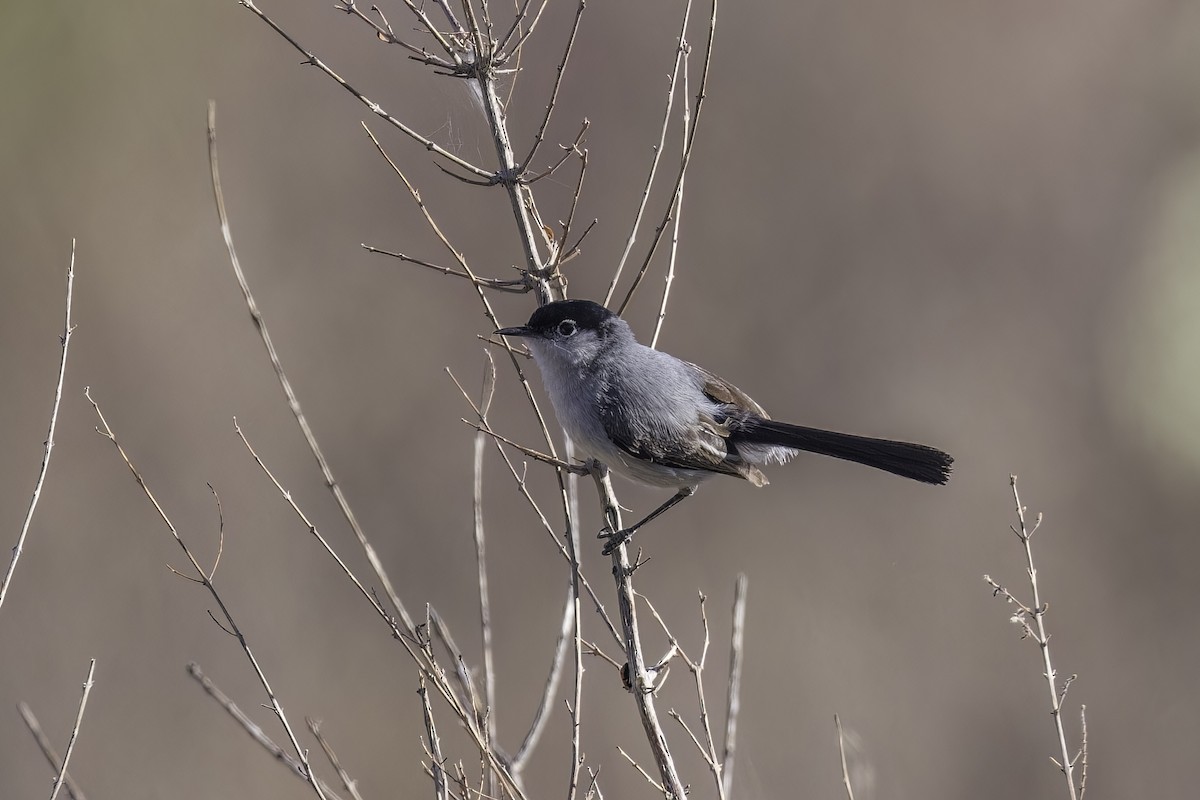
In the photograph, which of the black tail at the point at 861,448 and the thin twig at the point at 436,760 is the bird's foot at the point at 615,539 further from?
the thin twig at the point at 436,760

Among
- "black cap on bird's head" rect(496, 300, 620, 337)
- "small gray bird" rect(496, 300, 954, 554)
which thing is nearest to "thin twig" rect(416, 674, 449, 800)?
"small gray bird" rect(496, 300, 954, 554)

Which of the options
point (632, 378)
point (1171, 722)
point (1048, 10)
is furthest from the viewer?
point (1048, 10)

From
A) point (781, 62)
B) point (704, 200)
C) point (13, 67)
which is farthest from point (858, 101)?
point (13, 67)

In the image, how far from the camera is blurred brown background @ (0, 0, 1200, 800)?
689cm

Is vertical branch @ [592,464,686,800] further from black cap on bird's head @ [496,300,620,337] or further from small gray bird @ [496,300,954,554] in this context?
black cap on bird's head @ [496,300,620,337]

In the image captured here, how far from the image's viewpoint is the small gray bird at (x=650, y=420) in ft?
12.1

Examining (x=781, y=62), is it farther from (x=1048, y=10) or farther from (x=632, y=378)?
(x=632, y=378)

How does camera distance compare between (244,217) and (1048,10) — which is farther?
(1048,10)

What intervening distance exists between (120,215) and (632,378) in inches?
202

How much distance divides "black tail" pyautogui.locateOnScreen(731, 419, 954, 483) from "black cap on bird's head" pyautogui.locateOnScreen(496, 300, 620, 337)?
28.7 inches

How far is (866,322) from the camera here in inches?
320

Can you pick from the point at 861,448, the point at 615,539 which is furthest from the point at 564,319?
the point at 861,448

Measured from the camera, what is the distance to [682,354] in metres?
7.70

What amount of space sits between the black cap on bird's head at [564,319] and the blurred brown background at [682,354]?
335 cm
